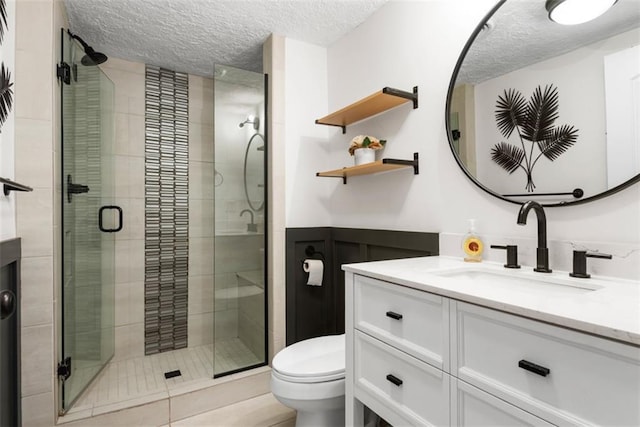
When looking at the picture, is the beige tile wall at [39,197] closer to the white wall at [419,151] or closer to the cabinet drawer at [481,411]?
the white wall at [419,151]

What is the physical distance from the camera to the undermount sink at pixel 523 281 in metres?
1.05

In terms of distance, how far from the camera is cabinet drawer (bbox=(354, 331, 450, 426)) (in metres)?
0.97

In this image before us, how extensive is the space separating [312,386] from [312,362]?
0.44 feet

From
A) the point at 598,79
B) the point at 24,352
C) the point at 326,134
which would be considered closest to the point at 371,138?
the point at 326,134

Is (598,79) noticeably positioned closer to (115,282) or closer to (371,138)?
(371,138)

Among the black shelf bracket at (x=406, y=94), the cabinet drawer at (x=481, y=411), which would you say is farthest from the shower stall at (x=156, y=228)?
the cabinet drawer at (x=481, y=411)

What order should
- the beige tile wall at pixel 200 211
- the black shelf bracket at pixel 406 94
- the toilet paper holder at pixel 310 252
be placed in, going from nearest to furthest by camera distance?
the black shelf bracket at pixel 406 94 → the toilet paper holder at pixel 310 252 → the beige tile wall at pixel 200 211

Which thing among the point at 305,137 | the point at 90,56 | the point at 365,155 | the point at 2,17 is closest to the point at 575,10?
the point at 365,155

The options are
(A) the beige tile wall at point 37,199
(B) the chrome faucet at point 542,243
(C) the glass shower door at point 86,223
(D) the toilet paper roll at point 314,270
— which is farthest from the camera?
(D) the toilet paper roll at point 314,270

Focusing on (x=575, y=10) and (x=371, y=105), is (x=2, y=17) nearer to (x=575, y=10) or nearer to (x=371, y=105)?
(x=371, y=105)

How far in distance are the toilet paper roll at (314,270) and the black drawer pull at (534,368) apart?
1541 millimetres

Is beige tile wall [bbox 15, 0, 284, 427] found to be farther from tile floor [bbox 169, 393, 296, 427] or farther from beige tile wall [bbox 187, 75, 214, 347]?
beige tile wall [bbox 187, 75, 214, 347]

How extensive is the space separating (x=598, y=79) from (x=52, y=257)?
2388 mm

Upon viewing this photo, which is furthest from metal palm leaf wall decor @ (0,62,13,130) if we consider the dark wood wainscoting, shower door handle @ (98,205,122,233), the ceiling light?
the ceiling light
